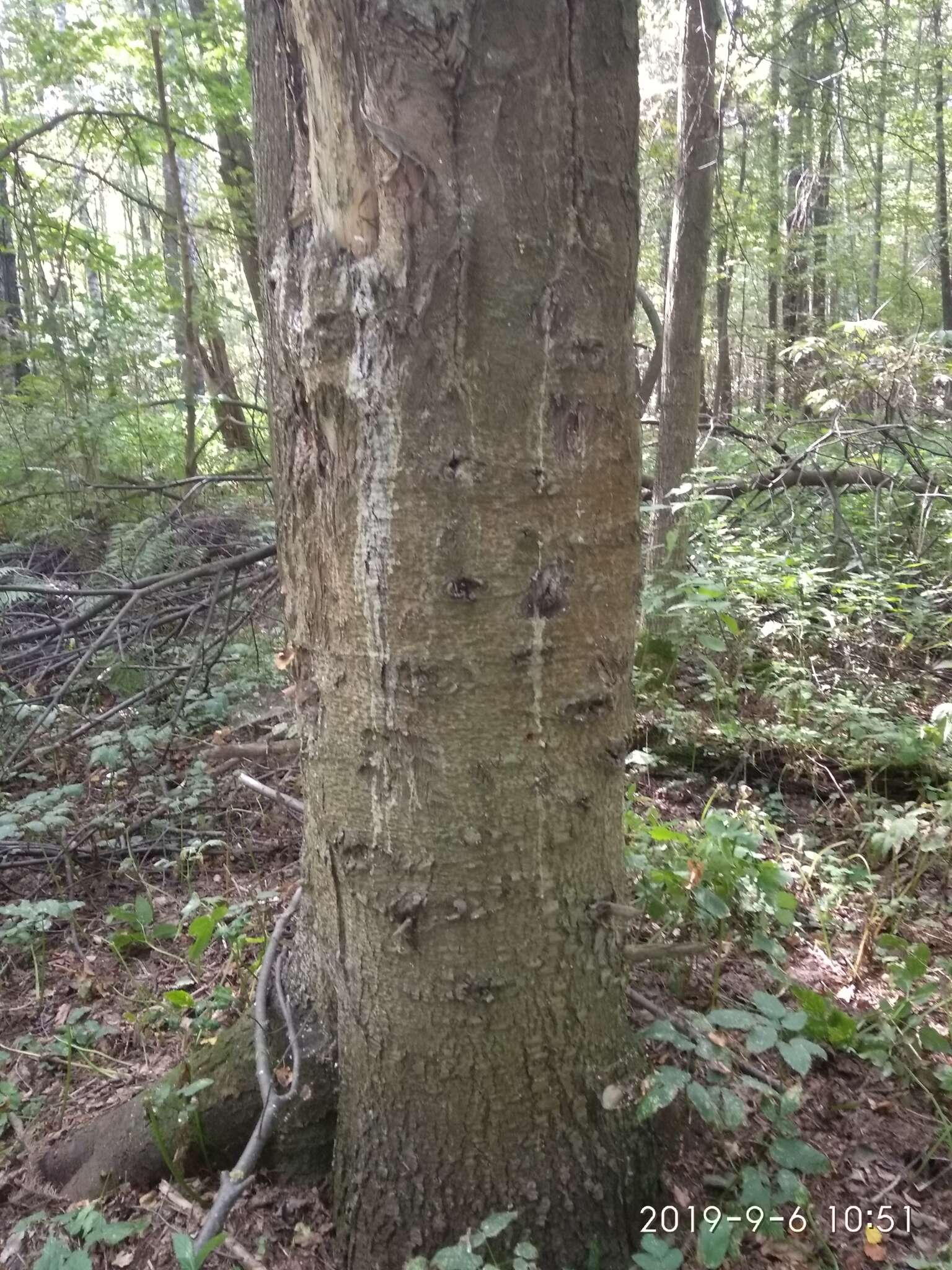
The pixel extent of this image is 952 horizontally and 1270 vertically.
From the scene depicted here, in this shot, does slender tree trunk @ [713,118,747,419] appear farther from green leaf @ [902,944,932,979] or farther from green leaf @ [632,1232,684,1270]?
green leaf @ [632,1232,684,1270]

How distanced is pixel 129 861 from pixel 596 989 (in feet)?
6.61

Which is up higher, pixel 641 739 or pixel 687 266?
pixel 687 266

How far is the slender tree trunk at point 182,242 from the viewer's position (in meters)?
5.52

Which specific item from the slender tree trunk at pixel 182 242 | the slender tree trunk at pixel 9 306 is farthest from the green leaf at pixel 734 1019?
the slender tree trunk at pixel 9 306

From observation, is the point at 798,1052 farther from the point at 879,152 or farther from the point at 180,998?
the point at 879,152

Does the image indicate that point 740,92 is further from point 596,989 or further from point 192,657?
point 596,989

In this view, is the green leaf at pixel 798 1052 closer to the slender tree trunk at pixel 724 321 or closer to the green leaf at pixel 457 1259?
the green leaf at pixel 457 1259

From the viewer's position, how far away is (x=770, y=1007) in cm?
163

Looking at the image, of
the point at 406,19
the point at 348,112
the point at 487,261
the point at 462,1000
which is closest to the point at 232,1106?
the point at 462,1000

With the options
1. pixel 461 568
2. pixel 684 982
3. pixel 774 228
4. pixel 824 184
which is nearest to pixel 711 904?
pixel 684 982

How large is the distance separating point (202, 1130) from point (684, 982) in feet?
3.77

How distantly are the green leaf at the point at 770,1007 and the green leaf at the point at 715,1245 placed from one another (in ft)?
1.25

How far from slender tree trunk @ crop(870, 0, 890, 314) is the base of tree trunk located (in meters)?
4.96

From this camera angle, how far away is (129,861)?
2.86 meters
